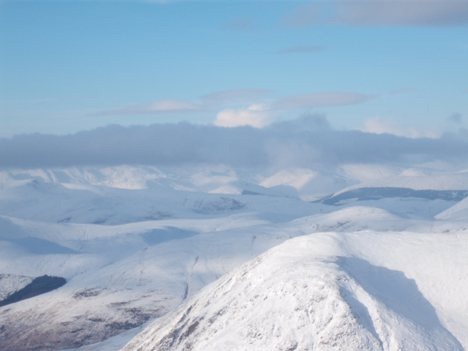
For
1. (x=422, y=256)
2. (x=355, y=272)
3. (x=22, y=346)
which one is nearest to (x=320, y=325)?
(x=355, y=272)

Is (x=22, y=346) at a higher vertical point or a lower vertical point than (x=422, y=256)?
lower

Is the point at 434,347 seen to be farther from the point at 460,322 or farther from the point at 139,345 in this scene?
the point at 139,345

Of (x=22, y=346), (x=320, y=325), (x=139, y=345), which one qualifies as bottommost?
(x=22, y=346)

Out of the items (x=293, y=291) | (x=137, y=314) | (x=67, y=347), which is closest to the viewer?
(x=293, y=291)

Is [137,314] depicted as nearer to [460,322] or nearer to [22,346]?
[22,346]

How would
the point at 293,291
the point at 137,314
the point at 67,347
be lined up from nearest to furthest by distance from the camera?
the point at 293,291 → the point at 67,347 → the point at 137,314

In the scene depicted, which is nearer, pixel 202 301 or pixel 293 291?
pixel 293 291
